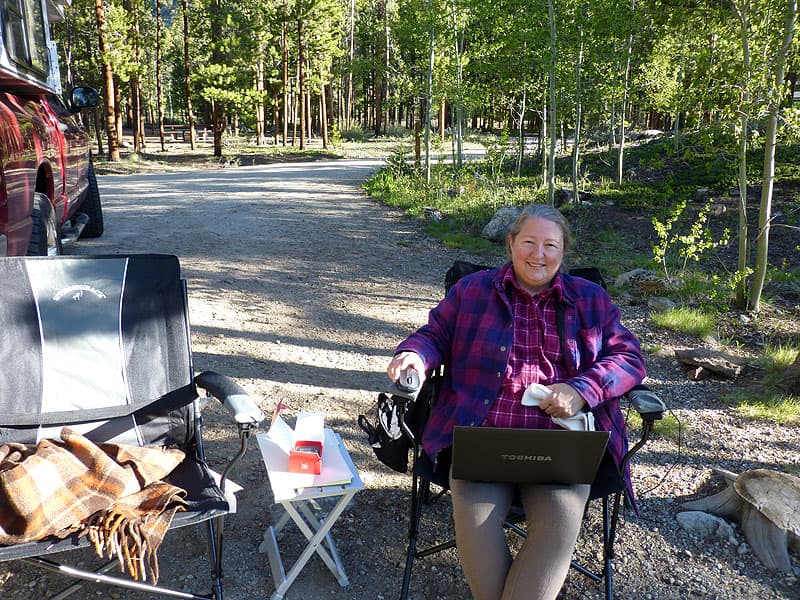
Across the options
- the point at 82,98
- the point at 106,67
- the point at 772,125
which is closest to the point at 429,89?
the point at 82,98

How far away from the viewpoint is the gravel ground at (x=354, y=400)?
2.49 meters

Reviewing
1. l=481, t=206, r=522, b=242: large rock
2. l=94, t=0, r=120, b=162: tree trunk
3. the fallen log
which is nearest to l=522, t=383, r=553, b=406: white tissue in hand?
the fallen log

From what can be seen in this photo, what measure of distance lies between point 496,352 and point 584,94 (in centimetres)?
911

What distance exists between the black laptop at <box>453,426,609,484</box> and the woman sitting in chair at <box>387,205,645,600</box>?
47mm

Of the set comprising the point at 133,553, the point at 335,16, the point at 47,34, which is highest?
the point at 335,16

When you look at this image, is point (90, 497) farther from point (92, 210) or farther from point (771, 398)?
point (92, 210)

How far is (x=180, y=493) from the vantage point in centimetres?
217

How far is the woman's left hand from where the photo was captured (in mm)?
2238

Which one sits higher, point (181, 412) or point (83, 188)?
point (83, 188)

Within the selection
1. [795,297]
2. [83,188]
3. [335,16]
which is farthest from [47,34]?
[335,16]

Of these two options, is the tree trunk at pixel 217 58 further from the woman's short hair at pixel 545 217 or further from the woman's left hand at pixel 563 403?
the woman's left hand at pixel 563 403

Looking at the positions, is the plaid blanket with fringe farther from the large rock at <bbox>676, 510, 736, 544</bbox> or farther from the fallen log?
the fallen log

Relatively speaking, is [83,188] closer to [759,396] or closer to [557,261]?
[557,261]

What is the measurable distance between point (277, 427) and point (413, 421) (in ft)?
1.72
